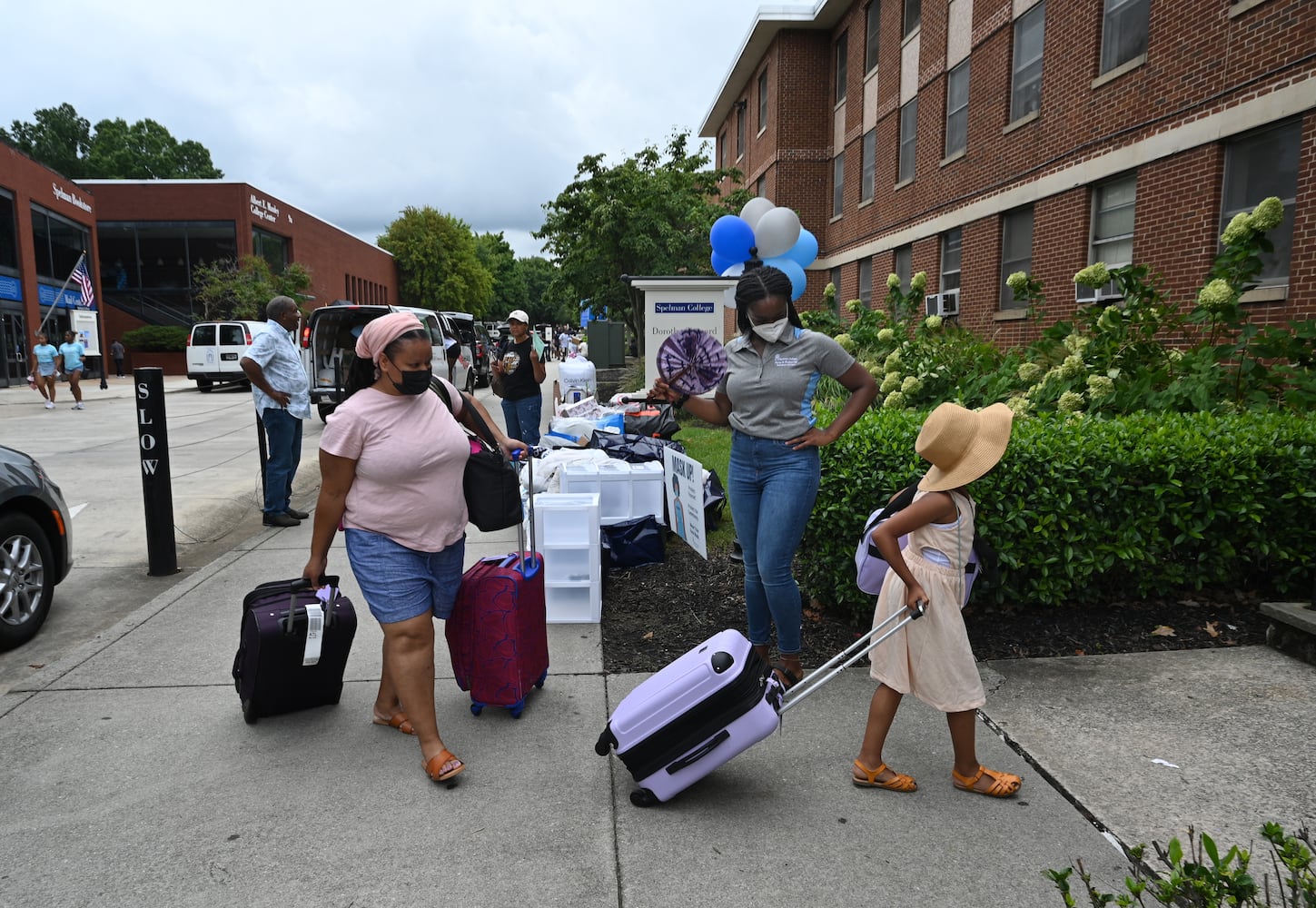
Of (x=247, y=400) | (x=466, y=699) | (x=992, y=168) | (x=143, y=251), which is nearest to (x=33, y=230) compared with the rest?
(x=143, y=251)

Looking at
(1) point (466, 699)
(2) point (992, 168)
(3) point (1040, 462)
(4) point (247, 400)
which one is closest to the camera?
(1) point (466, 699)

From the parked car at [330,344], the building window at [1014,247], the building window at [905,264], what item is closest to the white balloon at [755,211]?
the parked car at [330,344]

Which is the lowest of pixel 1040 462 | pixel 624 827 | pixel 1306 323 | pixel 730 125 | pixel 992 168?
pixel 624 827

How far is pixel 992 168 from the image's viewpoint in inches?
596

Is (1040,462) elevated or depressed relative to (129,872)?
elevated

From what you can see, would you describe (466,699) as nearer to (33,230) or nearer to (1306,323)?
(1306,323)

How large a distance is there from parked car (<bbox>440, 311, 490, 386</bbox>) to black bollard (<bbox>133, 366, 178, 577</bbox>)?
50.5ft

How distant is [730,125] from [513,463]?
31.8 meters

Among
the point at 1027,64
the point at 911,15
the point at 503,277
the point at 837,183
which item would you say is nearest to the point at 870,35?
the point at 911,15

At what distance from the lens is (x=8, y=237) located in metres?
28.4

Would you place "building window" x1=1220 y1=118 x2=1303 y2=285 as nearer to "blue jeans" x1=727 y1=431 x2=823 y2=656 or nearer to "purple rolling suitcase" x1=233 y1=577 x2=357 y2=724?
"blue jeans" x1=727 y1=431 x2=823 y2=656

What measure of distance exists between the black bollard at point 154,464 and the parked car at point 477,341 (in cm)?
1538

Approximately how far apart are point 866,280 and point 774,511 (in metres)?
19.3

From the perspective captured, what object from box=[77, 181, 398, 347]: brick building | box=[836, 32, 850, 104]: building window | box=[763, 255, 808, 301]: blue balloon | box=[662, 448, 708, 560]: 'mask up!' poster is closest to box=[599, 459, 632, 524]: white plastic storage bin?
box=[662, 448, 708, 560]: 'mask up!' poster
